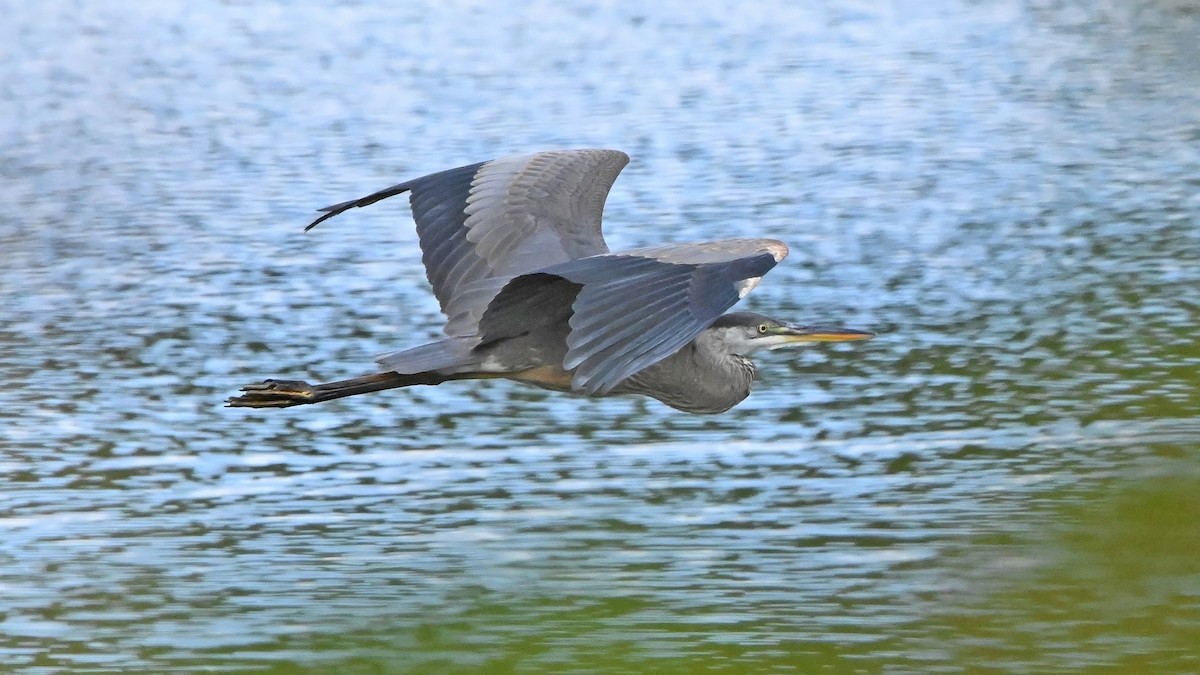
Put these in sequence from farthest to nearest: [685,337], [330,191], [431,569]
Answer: [330,191] < [431,569] < [685,337]

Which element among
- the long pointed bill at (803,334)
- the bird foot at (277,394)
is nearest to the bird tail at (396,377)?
the bird foot at (277,394)

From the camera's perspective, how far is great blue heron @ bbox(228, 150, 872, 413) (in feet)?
18.2

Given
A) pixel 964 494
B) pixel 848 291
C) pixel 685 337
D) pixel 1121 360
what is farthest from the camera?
pixel 848 291

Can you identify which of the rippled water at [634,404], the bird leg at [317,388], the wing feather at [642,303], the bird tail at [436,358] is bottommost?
the rippled water at [634,404]

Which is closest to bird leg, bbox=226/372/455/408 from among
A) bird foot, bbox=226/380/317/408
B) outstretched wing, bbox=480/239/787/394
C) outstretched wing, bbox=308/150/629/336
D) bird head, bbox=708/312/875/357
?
bird foot, bbox=226/380/317/408

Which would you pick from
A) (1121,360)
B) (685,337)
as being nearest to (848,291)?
(1121,360)

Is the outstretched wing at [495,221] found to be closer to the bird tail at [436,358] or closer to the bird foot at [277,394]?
the bird tail at [436,358]

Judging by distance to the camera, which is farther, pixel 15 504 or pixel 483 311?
pixel 15 504

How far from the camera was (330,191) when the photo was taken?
1399 centimetres

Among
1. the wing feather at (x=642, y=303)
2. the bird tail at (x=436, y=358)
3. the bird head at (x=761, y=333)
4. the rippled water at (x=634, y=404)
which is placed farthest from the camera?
the bird head at (x=761, y=333)

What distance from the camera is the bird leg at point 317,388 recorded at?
6297 millimetres

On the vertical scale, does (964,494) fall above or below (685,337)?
below

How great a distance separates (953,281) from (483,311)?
197 inches

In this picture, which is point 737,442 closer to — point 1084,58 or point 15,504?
point 15,504
